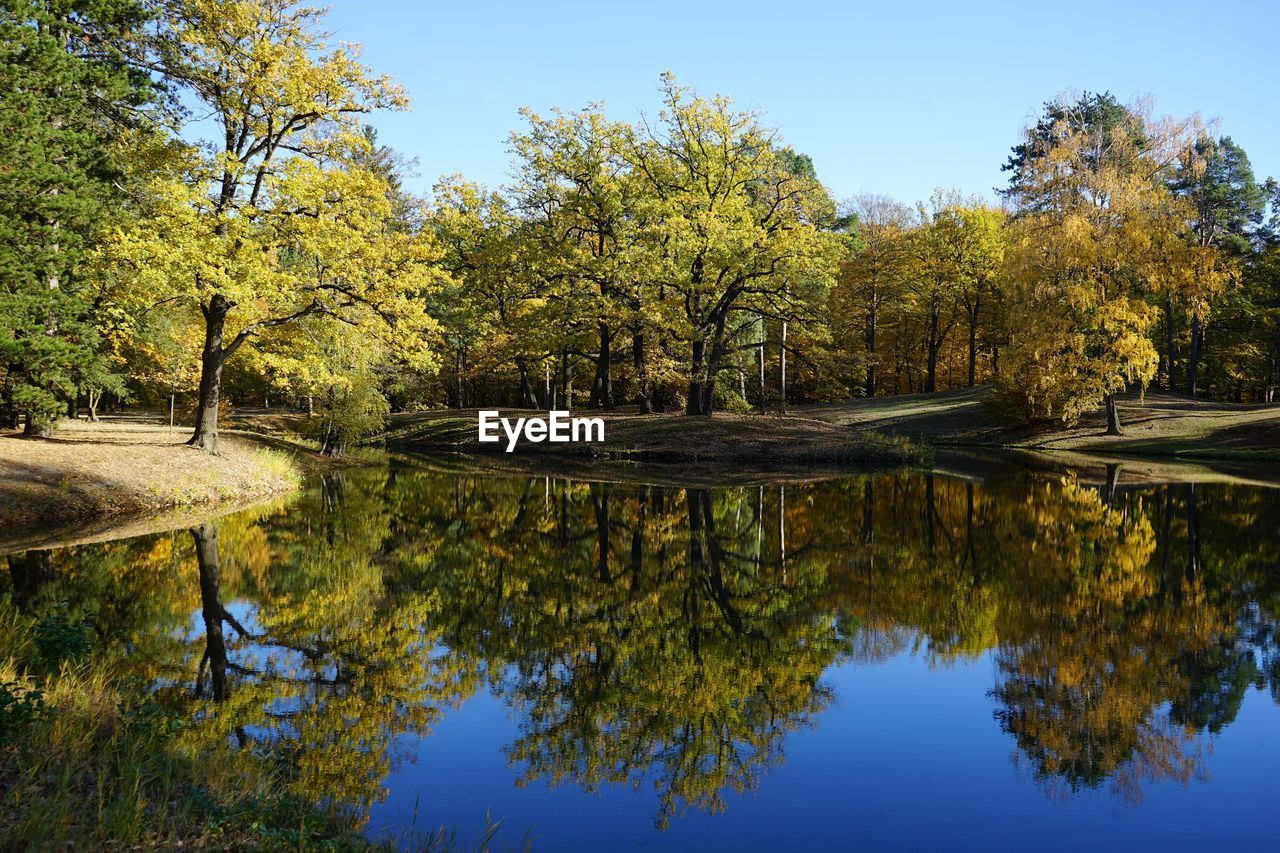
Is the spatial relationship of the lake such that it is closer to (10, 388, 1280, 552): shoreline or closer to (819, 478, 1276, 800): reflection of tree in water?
(819, 478, 1276, 800): reflection of tree in water

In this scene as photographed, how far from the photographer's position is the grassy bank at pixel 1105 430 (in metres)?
37.3

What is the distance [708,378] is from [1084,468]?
49.6 ft

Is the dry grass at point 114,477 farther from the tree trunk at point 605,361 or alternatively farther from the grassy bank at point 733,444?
the tree trunk at point 605,361

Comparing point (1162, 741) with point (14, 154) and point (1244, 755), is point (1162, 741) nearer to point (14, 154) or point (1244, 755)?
point (1244, 755)

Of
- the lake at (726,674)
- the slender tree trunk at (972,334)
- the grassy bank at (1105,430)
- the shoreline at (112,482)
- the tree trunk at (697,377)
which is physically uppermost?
the slender tree trunk at (972,334)

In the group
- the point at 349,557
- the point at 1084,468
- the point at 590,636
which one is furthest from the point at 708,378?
the point at 590,636

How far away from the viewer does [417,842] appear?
19.2 ft

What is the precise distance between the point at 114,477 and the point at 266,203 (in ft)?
27.1

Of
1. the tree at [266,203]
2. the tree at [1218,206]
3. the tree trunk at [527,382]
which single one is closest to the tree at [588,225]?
the tree trunk at [527,382]

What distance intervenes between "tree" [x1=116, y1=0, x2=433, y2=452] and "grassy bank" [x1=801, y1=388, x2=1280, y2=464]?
28.5 m

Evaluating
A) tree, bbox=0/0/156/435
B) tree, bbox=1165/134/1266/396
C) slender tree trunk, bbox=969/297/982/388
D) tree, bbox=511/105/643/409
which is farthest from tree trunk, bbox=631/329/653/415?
slender tree trunk, bbox=969/297/982/388

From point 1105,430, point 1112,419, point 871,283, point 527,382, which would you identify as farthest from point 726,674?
point 871,283

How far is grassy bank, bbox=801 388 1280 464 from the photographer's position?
37344mm

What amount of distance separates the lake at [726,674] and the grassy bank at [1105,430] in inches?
917
